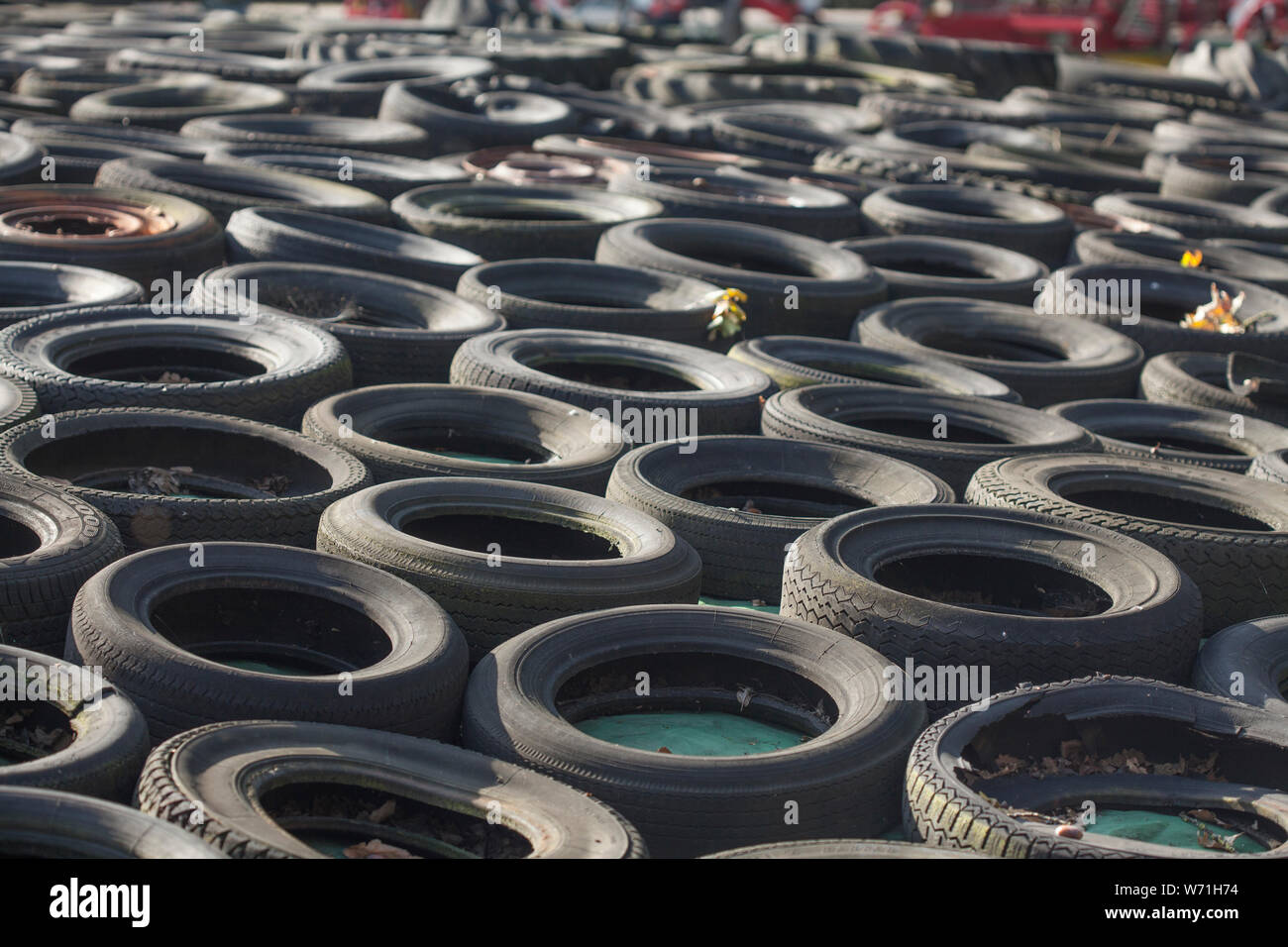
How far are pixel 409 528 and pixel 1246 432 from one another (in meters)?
5.52

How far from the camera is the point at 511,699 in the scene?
18.2ft

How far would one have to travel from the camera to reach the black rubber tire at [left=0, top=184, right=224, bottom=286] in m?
10.4

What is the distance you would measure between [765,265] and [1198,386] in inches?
153

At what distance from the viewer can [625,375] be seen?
989 centimetres

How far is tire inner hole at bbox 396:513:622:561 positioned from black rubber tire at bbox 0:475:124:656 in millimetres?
1509

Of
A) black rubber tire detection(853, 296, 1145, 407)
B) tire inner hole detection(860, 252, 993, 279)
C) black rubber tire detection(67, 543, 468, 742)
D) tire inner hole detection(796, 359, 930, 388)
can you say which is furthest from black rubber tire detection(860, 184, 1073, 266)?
black rubber tire detection(67, 543, 468, 742)

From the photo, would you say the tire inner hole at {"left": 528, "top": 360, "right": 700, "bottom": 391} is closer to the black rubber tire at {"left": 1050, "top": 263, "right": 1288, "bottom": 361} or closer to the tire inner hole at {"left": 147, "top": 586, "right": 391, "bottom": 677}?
the tire inner hole at {"left": 147, "top": 586, "right": 391, "bottom": 677}

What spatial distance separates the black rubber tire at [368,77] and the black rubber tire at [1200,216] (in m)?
8.58

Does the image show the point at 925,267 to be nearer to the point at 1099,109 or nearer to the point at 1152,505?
the point at 1152,505

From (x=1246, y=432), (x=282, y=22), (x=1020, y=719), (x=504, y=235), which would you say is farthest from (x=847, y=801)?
(x=282, y=22)

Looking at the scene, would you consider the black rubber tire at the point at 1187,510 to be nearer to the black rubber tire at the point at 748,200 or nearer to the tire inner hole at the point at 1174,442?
the tire inner hole at the point at 1174,442
